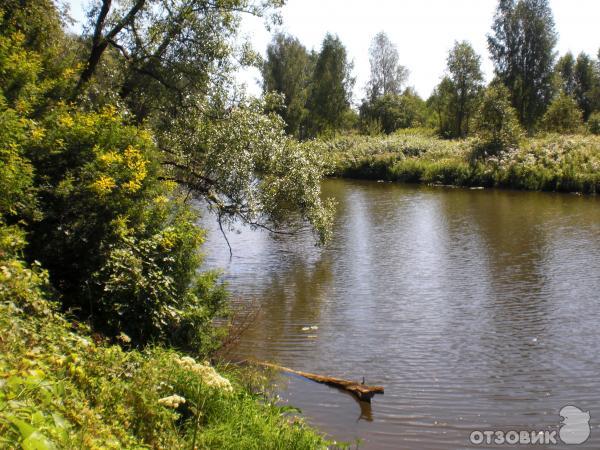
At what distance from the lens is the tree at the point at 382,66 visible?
246 feet

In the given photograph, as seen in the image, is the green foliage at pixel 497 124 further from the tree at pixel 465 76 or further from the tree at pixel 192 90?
the tree at pixel 192 90

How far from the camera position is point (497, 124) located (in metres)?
43.0

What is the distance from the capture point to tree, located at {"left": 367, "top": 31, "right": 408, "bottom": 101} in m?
75.1

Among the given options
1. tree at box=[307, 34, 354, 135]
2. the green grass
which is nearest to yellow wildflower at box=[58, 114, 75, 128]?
the green grass

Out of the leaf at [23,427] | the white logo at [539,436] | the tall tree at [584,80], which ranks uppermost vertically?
the tall tree at [584,80]

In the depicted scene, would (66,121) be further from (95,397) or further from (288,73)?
(288,73)

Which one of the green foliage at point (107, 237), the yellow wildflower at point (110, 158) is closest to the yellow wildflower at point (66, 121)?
the green foliage at point (107, 237)

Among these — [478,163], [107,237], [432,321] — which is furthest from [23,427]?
[478,163]

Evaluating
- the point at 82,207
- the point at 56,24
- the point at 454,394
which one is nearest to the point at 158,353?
the point at 82,207

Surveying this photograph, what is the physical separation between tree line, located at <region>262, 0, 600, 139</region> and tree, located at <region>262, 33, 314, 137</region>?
0.35 feet

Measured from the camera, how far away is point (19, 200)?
7.27 meters

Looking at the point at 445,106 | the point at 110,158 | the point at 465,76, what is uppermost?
the point at 465,76

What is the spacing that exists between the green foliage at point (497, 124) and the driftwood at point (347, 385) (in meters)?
36.8

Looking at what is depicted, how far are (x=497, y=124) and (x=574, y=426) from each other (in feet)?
127
